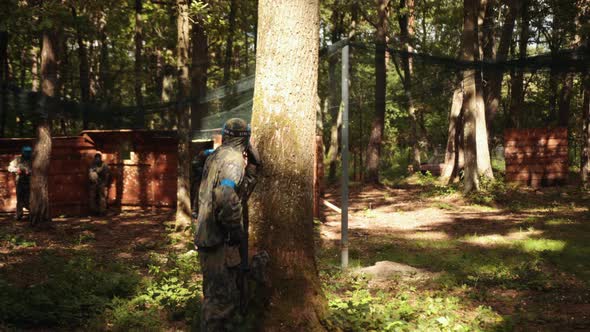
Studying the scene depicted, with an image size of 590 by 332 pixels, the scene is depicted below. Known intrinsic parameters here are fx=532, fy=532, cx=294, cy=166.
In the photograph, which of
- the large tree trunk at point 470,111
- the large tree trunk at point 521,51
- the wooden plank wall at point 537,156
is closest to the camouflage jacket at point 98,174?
the large tree trunk at point 470,111

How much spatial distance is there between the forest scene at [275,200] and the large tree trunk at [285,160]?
0.01 metres

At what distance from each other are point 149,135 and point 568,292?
42.7ft

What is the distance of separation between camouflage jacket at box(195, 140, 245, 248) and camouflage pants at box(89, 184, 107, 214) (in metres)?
12.4

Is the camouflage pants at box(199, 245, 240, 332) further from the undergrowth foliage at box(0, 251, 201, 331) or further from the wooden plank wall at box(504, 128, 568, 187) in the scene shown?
the wooden plank wall at box(504, 128, 568, 187)

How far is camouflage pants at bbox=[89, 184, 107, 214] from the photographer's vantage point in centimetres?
1622

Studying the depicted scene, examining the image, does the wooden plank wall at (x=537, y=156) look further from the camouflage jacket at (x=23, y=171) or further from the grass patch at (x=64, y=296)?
the grass patch at (x=64, y=296)

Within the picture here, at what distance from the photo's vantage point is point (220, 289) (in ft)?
15.5

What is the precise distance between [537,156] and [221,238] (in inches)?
749

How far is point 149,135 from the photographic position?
1680 centimetres

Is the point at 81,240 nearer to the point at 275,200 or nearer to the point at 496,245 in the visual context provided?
the point at 275,200

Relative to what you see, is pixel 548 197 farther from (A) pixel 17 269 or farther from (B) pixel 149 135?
(A) pixel 17 269

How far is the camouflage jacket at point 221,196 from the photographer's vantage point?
4.48 metres

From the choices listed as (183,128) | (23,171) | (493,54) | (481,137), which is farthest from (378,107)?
(23,171)

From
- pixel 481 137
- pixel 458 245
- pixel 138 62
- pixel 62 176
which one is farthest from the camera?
pixel 138 62
